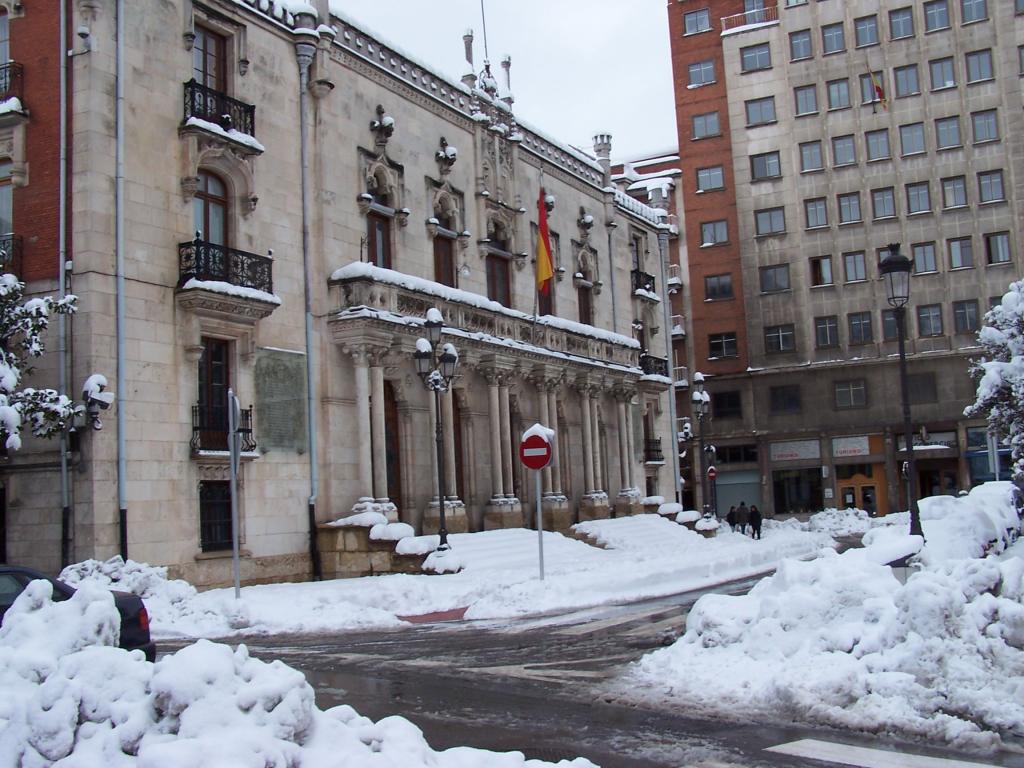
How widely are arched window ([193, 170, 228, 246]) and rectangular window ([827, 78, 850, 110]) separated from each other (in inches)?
1742

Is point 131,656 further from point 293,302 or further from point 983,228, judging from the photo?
point 983,228

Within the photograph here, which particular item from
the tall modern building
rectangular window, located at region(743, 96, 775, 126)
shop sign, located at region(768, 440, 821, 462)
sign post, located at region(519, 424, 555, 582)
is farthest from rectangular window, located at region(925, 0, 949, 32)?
sign post, located at region(519, 424, 555, 582)

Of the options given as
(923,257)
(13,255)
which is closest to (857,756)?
(13,255)

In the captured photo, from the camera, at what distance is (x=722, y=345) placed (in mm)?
62531

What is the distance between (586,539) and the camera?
34.6 meters

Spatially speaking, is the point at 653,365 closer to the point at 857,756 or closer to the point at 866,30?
the point at 866,30

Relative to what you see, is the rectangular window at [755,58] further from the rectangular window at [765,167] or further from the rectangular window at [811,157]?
the rectangular window at [811,157]

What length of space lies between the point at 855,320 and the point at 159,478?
4558cm

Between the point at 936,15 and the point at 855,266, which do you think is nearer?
the point at 936,15

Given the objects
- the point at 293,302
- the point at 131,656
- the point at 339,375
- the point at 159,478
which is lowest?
the point at 131,656

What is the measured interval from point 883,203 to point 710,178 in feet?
33.5

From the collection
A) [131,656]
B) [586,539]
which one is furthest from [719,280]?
[131,656]

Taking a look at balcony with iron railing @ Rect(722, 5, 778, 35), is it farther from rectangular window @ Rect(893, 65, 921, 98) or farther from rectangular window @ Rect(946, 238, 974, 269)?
rectangular window @ Rect(946, 238, 974, 269)

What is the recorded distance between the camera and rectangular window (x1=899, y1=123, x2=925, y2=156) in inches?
2258
